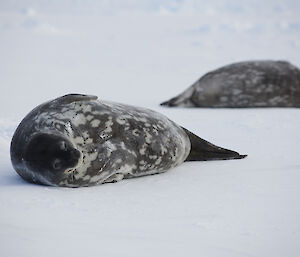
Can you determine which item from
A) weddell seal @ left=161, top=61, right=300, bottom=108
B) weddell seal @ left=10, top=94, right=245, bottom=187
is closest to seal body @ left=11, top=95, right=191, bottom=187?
weddell seal @ left=10, top=94, right=245, bottom=187

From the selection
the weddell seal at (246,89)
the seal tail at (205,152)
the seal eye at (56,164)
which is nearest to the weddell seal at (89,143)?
the seal eye at (56,164)

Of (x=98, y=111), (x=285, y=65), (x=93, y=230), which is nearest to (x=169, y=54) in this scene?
(x=285, y=65)

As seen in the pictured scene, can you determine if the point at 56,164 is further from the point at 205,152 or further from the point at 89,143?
the point at 205,152

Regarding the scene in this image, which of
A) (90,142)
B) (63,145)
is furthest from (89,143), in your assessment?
(63,145)

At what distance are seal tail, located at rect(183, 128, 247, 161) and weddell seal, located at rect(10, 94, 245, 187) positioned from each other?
254 mm

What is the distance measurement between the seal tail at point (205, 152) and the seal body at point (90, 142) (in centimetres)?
32

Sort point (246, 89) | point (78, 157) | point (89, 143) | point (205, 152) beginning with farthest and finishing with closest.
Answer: point (246, 89)
point (205, 152)
point (89, 143)
point (78, 157)

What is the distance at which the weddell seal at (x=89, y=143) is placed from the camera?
251 cm

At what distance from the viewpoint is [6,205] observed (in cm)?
228

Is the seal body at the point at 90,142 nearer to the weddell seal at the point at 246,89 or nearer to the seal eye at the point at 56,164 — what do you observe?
the seal eye at the point at 56,164

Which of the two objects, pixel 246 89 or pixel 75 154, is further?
pixel 246 89

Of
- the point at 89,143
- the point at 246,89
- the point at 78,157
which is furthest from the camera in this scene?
the point at 246,89

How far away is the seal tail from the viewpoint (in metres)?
3.41

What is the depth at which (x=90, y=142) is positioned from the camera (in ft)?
8.91
